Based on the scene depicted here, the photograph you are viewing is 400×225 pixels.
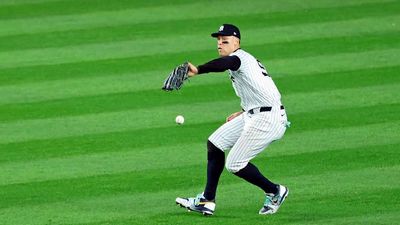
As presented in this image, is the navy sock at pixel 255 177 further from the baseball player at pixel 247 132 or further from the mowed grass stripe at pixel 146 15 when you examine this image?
the mowed grass stripe at pixel 146 15

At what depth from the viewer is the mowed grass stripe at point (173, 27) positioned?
16.8 m

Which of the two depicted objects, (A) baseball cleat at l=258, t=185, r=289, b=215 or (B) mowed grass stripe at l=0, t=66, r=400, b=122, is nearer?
(A) baseball cleat at l=258, t=185, r=289, b=215

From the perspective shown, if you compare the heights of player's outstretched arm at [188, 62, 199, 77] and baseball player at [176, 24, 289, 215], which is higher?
player's outstretched arm at [188, 62, 199, 77]

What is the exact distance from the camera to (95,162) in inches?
468

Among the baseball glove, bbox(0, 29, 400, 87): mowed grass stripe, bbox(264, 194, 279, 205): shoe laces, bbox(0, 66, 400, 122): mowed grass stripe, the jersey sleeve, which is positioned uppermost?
the jersey sleeve

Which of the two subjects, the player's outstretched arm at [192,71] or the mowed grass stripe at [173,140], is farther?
the mowed grass stripe at [173,140]

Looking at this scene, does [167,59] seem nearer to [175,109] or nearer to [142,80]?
[142,80]

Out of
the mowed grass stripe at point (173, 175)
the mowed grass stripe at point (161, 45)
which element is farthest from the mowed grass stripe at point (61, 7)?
the mowed grass stripe at point (173, 175)

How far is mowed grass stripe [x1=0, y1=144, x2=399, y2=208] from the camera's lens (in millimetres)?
10742

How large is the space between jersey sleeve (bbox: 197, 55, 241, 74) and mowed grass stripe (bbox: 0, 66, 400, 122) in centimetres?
444

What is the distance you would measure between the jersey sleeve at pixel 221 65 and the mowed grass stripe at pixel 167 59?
17.8ft

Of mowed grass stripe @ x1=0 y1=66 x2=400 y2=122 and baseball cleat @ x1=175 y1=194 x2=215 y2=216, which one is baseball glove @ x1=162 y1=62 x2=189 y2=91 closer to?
baseball cleat @ x1=175 y1=194 x2=215 y2=216

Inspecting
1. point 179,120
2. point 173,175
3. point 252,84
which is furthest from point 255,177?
point 179,120

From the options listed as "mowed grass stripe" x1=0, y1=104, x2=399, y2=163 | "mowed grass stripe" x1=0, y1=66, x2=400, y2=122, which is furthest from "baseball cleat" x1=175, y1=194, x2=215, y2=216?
"mowed grass stripe" x1=0, y1=66, x2=400, y2=122
